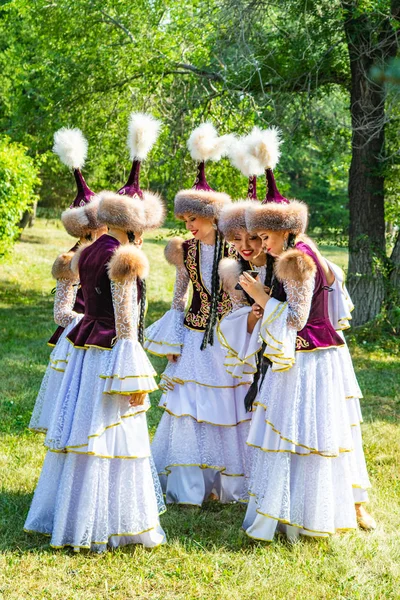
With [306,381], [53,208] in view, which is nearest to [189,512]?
[306,381]

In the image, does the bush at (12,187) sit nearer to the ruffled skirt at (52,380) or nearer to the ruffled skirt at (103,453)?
the ruffled skirt at (52,380)

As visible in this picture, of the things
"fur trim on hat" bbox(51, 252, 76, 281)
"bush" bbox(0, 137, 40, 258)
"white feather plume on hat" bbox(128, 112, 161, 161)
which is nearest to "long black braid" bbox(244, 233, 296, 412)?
"white feather plume on hat" bbox(128, 112, 161, 161)

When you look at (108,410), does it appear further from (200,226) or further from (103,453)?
(200,226)

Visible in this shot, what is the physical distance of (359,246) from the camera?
11609 millimetres

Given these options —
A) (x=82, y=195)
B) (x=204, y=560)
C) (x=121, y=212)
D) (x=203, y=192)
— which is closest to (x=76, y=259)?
(x=121, y=212)

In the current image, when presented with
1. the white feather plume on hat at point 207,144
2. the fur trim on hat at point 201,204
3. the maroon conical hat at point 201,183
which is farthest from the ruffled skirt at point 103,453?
the white feather plume on hat at point 207,144

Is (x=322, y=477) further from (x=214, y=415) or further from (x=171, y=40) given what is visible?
(x=171, y=40)

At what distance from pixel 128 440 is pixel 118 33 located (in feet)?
33.2

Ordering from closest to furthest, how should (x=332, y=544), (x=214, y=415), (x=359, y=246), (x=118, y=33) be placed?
(x=332, y=544) < (x=214, y=415) < (x=359, y=246) < (x=118, y=33)

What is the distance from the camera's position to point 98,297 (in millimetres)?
4137

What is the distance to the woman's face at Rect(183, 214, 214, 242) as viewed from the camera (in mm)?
5195

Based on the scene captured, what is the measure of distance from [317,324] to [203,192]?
4.66ft

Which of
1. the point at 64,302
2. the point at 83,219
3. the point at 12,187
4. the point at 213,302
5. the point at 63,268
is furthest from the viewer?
the point at 12,187

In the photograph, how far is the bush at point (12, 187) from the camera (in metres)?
13.2
